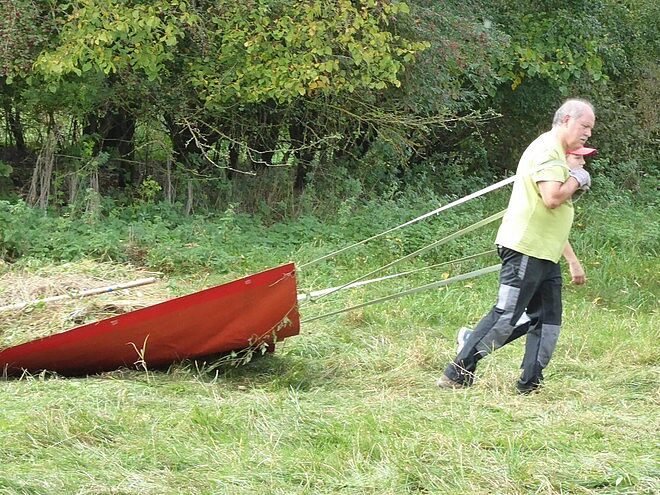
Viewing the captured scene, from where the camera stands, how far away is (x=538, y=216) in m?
5.10

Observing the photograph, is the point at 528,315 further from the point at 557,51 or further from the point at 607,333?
the point at 557,51

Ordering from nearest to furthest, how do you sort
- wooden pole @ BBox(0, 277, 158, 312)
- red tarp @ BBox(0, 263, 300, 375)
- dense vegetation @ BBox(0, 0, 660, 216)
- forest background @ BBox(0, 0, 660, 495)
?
1. forest background @ BBox(0, 0, 660, 495)
2. red tarp @ BBox(0, 263, 300, 375)
3. wooden pole @ BBox(0, 277, 158, 312)
4. dense vegetation @ BBox(0, 0, 660, 216)

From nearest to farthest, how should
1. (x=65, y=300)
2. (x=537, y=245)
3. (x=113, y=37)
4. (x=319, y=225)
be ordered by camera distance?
(x=537, y=245)
(x=65, y=300)
(x=113, y=37)
(x=319, y=225)

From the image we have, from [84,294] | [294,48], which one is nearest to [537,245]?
[84,294]

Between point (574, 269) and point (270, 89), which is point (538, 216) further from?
point (270, 89)

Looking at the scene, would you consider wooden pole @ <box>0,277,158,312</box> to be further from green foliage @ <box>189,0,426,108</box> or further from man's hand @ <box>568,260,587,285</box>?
green foliage @ <box>189,0,426,108</box>

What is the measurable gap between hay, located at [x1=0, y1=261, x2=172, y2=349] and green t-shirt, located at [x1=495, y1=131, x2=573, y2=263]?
2.08 m

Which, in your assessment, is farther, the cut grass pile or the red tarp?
the red tarp

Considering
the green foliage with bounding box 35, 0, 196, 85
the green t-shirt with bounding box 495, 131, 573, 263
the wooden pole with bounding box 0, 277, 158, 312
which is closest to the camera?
the green t-shirt with bounding box 495, 131, 573, 263

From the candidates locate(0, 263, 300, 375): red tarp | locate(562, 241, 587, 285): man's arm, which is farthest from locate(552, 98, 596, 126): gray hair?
locate(0, 263, 300, 375): red tarp

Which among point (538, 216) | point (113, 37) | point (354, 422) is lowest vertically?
point (354, 422)

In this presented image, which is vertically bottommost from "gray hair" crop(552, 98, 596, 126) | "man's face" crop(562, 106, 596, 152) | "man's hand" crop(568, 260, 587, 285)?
"man's hand" crop(568, 260, 587, 285)

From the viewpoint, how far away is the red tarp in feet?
17.3

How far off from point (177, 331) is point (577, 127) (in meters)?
2.35
